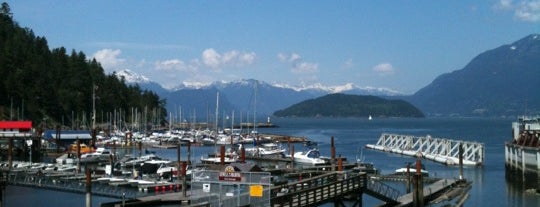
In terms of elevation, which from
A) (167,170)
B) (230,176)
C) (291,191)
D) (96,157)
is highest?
(230,176)

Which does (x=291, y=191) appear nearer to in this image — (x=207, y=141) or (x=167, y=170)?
(x=167, y=170)

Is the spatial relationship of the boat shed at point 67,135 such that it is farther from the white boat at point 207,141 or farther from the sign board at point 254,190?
the sign board at point 254,190

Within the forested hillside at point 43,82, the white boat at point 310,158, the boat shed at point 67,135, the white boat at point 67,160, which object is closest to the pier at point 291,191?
the white boat at point 67,160

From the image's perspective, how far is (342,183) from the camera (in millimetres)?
41281

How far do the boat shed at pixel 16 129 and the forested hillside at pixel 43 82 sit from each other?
33.6 m

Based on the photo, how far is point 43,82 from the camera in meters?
162

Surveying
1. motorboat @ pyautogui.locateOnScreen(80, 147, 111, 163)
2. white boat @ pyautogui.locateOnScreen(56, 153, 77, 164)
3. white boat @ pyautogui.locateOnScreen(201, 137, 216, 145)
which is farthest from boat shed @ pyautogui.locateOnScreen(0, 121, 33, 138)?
white boat @ pyautogui.locateOnScreen(201, 137, 216, 145)

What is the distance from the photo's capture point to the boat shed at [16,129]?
346 feet

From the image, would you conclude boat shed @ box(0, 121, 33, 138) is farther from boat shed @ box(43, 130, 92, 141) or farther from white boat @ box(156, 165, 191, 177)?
white boat @ box(156, 165, 191, 177)

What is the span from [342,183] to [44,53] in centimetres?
15137

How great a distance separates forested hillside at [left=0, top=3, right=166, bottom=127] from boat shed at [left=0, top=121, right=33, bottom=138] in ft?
110

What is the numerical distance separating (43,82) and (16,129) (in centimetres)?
5727

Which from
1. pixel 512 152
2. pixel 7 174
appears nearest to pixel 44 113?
pixel 7 174

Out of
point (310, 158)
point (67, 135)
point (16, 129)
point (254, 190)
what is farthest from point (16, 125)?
point (254, 190)
